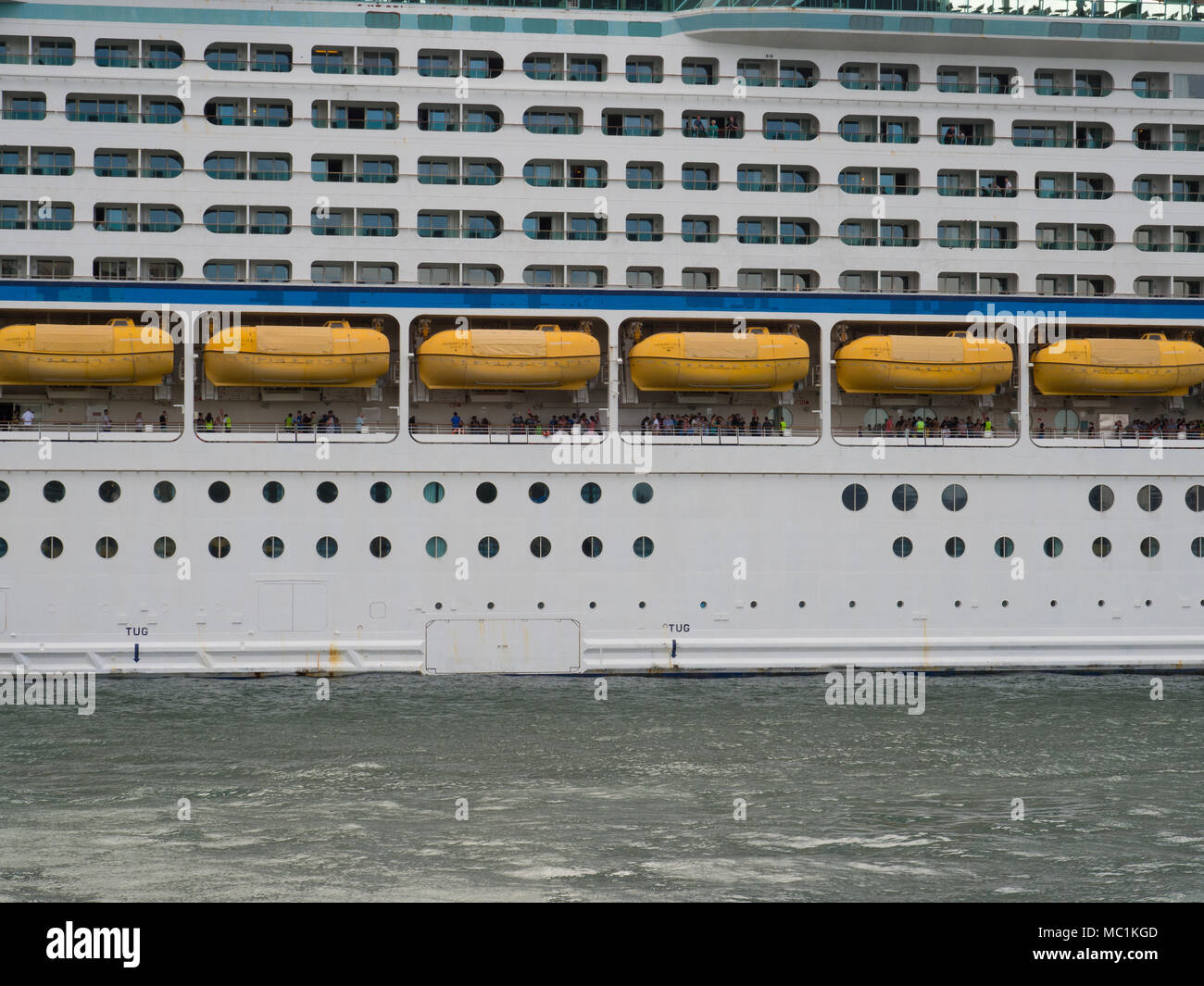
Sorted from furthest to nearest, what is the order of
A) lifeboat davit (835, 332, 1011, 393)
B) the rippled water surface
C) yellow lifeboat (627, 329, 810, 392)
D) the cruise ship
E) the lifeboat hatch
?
lifeboat davit (835, 332, 1011, 393)
yellow lifeboat (627, 329, 810, 392)
the cruise ship
the lifeboat hatch
the rippled water surface

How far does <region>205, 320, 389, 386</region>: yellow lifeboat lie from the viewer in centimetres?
2477

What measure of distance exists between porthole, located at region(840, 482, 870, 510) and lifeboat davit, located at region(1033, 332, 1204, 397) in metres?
4.57

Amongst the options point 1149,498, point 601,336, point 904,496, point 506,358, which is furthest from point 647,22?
point 1149,498

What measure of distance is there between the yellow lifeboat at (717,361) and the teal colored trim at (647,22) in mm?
6445

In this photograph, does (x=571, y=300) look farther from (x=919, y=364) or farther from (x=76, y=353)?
(x=76, y=353)

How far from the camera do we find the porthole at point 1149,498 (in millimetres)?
26031

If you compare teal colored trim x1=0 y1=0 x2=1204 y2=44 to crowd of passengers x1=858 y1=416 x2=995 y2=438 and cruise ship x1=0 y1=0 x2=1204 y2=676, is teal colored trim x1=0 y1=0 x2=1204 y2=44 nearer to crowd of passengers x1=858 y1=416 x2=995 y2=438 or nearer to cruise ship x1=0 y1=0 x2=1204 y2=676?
cruise ship x1=0 y1=0 x2=1204 y2=676

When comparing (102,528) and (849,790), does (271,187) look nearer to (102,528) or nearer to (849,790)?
(102,528)

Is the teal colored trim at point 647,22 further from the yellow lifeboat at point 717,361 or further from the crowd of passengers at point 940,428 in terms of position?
the crowd of passengers at point 940,428

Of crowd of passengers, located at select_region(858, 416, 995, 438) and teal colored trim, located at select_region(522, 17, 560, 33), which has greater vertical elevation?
teal colored trim, located at select_region(522, 17, 560, 33)

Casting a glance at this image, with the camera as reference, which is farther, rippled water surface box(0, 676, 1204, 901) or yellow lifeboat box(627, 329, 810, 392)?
yellow lifeboat box(627, 329, 810, 392)

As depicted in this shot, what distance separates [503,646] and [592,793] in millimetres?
8031

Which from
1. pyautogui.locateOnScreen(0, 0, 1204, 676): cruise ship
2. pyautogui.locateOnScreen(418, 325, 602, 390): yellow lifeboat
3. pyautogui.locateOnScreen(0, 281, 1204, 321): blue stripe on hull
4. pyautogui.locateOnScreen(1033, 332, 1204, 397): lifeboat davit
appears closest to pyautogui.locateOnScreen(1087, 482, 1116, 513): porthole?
pyautogui.locateOnScreen(0, 0, 1204, 676): cruise ship

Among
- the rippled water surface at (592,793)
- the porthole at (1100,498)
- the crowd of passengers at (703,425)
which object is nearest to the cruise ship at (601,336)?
the porthole at (1100,498)
